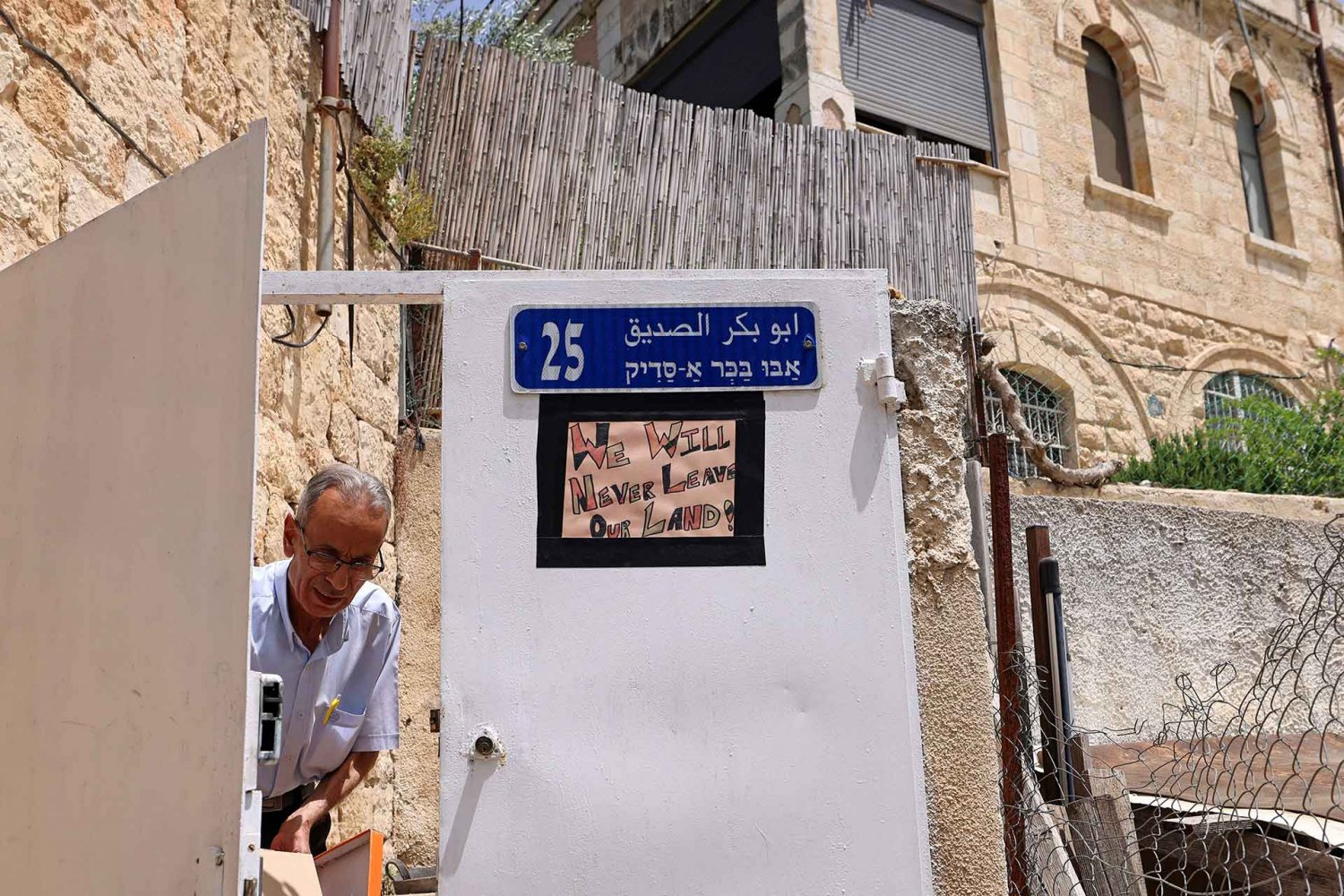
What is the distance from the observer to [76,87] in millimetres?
3088

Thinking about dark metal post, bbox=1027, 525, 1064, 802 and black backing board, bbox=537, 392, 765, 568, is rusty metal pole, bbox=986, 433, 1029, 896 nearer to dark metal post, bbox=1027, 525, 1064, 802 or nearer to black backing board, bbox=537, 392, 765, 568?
dark metal post, bbox=1027, 525, 1064, 802

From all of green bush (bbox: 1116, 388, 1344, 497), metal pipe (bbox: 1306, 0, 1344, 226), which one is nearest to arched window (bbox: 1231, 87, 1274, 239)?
metal pipe (bbox: 1306, 0, 1344, 226)

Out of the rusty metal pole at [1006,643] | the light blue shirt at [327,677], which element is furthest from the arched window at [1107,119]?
the light blue shirt at [327,677]

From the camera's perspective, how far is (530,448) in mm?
2738

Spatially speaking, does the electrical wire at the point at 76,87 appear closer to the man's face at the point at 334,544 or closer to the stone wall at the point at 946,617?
the man's face at the point at 334,544

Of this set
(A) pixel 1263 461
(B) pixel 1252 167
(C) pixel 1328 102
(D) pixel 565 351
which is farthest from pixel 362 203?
(C) pixel 1328 102

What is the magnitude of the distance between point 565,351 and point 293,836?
126 centimetres

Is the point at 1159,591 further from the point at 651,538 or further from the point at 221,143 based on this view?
the point at 221,143

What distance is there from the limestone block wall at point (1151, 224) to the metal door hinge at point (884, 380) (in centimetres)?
747

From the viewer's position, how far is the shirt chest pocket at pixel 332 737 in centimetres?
311

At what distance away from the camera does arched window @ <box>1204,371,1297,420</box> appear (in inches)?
455

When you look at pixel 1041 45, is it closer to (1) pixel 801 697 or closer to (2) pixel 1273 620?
(2) pixel 1273 620

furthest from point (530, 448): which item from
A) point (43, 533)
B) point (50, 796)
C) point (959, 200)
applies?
point (959, 200)

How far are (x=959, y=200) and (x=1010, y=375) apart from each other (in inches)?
124
